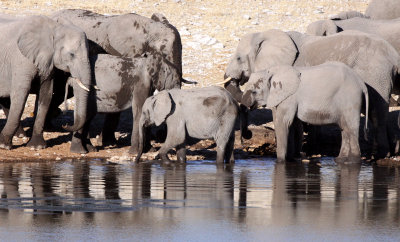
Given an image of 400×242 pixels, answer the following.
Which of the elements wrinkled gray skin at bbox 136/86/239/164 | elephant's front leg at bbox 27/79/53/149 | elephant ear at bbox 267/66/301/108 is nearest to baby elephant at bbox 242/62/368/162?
elephant ear at bbox 267/66/301/108

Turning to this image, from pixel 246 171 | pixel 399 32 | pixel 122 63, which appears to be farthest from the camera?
pixel 399 32

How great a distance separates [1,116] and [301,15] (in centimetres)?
1276

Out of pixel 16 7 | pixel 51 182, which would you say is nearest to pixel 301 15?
pixel 16 7

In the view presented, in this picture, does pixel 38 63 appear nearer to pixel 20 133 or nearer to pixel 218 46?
pixel 20 133

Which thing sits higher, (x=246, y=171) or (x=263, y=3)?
(x=263, y=3)

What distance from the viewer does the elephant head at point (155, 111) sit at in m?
11.8

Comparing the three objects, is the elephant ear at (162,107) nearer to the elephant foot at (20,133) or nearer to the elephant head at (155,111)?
the elephant head at (155,111)

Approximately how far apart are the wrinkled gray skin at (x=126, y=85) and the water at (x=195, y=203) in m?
1.59

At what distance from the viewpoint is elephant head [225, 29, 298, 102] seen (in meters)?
13.5

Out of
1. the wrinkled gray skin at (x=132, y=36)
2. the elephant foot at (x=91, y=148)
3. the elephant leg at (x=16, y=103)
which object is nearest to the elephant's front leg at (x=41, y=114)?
the elephant leg at (x=16, y=103)

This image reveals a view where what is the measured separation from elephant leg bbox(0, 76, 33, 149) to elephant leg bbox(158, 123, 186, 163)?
230 cm

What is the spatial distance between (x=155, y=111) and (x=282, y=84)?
5.35ft

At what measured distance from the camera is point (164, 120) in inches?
469

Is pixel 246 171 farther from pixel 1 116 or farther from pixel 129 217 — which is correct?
pixel 1 116
